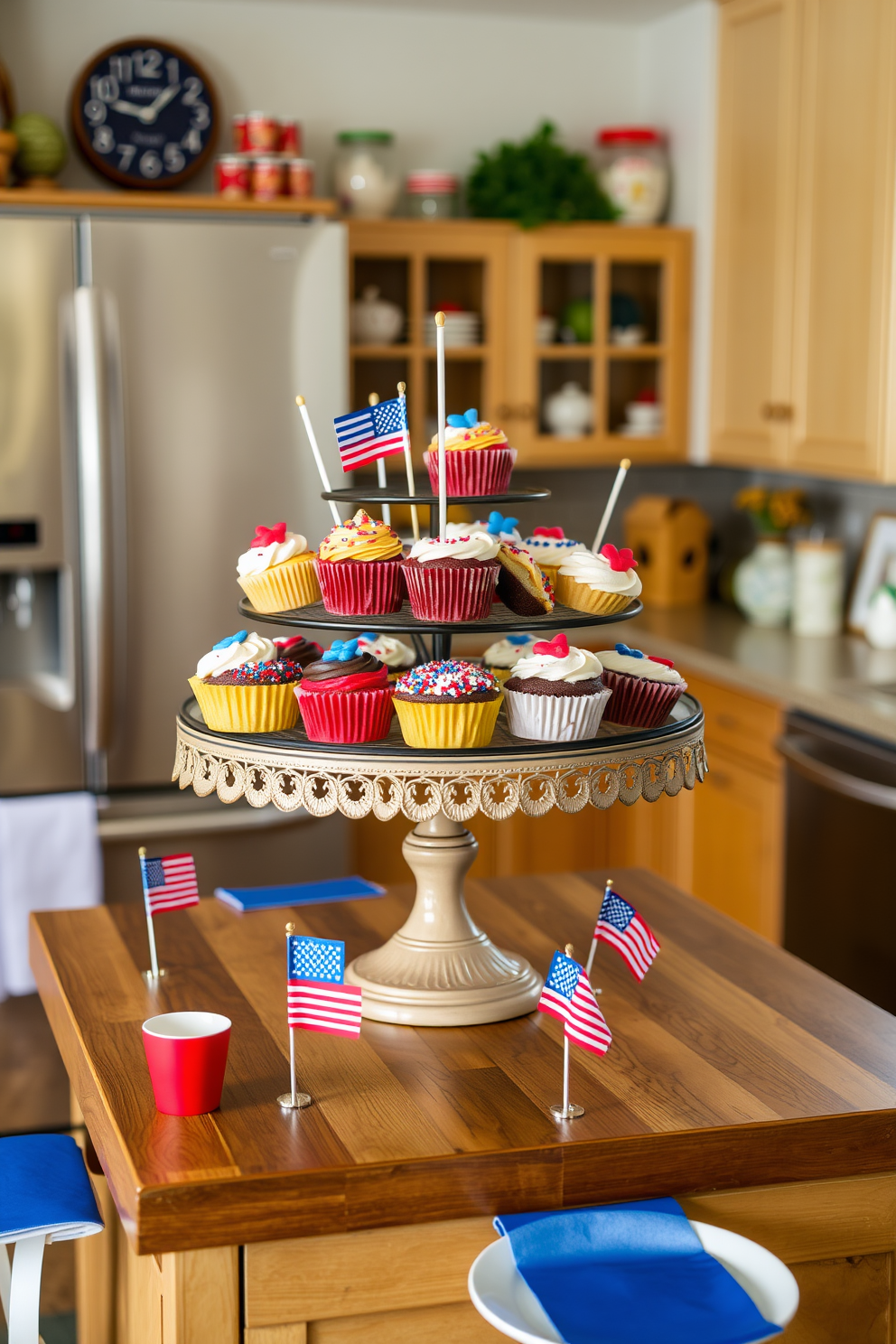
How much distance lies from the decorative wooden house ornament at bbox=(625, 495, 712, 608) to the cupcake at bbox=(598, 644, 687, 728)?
8.31 ft

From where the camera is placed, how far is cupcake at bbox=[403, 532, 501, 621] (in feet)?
5.21

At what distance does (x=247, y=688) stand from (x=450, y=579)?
0.26m

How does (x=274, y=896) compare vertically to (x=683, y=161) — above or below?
below

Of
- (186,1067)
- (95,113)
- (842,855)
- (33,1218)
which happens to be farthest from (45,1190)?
(95,113)

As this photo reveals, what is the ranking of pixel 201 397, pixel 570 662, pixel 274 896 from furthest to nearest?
pixel 201 397 → pixel 274 896 → pixel 570 662

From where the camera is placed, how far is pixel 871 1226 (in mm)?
1441

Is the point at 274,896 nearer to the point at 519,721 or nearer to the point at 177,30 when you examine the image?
the point at 519,721

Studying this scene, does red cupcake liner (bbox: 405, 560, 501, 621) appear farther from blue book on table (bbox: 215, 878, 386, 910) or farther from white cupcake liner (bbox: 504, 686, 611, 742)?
blue book on table (bbox: 215, 878, 386, 910)

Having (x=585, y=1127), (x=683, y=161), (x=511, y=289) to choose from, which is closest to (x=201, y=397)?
(x=511, y=289)

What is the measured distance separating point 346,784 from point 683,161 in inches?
122

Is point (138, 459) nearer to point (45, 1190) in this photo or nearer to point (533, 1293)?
point (45, 1190)

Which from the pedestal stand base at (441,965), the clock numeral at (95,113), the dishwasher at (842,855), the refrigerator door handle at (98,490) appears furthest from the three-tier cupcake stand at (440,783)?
the clock numeral at (95,113)

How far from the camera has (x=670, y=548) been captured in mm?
4230

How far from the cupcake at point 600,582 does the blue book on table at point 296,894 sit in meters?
0.59
